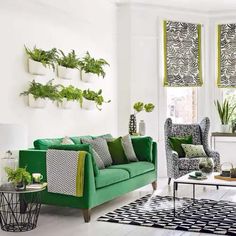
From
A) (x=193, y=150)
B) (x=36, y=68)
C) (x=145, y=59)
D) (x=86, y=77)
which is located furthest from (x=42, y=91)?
(x=145, y=59)

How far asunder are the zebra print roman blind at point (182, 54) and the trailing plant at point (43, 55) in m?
2.86

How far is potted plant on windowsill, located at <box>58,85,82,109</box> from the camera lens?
6.19 metres

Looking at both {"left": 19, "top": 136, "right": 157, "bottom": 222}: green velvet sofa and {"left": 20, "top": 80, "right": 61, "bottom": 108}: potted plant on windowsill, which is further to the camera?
{"left": 20, "top": 80, "right": 61, "bottom": 108}: potted plant on windowsill

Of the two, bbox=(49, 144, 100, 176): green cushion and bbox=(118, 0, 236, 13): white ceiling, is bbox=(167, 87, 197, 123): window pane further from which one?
bbox=(49, 144, 100, 176): green cushion

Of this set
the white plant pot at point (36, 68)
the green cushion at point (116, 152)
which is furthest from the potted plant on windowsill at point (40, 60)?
the green cushion at point (116, 152)

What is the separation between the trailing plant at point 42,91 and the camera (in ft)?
18.6

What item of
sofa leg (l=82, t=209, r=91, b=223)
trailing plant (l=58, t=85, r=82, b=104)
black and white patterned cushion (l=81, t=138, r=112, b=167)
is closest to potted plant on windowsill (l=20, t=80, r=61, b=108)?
trailing plant (l=58, t=85, r=82, b=104)

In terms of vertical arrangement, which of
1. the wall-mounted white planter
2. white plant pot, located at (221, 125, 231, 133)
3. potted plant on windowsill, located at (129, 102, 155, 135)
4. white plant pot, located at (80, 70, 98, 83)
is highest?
white plant pot, located at (80, 70, 98, 83)

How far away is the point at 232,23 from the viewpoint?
8445mm

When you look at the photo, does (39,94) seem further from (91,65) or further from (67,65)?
(91,65)

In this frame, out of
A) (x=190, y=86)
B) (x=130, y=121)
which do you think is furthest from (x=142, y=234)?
(x=190, y=86)

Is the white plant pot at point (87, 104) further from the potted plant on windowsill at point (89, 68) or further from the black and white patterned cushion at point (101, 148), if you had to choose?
the black and white patterned cushion at point (101, 148)

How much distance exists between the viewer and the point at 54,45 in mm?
6219

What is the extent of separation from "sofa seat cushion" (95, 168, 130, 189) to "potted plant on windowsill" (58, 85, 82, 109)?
1.32 meters
